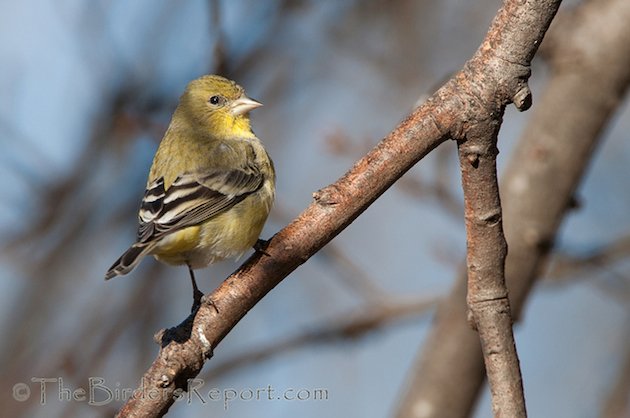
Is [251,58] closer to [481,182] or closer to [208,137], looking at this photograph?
[208,137]

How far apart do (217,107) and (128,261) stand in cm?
216

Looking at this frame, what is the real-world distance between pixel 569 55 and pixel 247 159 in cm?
205

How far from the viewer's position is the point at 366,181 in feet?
9.44

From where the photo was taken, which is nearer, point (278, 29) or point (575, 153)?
point (575, 153)

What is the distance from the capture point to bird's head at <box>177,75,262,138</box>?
5879mm

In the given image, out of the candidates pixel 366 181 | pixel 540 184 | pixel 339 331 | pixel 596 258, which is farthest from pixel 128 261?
→ pixel 596 258

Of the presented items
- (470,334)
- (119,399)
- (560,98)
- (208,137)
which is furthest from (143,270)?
(560,98)

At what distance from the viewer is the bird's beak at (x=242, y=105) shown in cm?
586

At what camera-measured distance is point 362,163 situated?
9.54 ft

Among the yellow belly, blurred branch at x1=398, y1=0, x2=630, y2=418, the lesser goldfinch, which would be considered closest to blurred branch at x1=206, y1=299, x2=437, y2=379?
blurred branch at x1=398, y1=0, x2=630, y2=418

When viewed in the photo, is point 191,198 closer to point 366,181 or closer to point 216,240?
point 216,240

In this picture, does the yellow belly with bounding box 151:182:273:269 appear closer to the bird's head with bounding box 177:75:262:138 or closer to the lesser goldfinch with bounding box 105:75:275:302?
the lesser goldfinch with bounding box 105:75:275:302

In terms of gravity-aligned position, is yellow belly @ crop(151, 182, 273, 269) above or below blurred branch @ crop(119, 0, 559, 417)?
above

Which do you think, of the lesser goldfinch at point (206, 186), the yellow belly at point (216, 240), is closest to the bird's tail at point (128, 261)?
the lesser goldfinch at point (206, 186)
